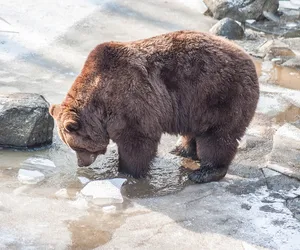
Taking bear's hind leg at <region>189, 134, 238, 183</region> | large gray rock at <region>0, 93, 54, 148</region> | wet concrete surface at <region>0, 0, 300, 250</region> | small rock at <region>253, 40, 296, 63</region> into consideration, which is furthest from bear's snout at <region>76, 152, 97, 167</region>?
small rock at <region>253, 40, 296, 63</region>

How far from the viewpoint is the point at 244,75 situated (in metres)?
6.28

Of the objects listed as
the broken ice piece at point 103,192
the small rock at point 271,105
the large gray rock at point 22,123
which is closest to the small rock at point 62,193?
the broken ice piece at point 103,192

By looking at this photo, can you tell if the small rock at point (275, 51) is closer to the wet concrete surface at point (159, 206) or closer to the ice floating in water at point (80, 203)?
the wet concrete surface at point (159, 206)

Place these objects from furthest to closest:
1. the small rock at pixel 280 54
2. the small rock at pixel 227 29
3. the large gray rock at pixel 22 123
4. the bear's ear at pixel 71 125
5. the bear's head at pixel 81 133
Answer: the small rock at pixel 227 29 → the small rock at pixel 280 54 → the large gray rock at pixel 22 123 → the bear's head at pixel 81 133 → the bear's ear at pixel 71 125

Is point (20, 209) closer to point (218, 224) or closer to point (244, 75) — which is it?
point (218, 224)

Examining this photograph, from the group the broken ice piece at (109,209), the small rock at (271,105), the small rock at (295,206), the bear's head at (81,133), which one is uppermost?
the bear's head at (81,133)

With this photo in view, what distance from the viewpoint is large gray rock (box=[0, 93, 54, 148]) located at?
22.7 feet

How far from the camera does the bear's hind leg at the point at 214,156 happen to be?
6.40m

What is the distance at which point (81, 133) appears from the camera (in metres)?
6.29

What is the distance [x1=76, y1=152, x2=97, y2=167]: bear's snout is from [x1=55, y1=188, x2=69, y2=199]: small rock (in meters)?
0.42

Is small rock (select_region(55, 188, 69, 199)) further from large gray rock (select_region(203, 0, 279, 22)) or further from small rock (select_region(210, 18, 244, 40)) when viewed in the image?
large gray rock (select_region(203, 0, 279, 22))

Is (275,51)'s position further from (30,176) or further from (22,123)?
(30,176)

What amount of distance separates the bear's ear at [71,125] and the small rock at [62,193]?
0.56 meters

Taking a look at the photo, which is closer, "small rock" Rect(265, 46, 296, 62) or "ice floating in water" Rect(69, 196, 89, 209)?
"ice floating in water" Rect(69, 196, 89, 209)
